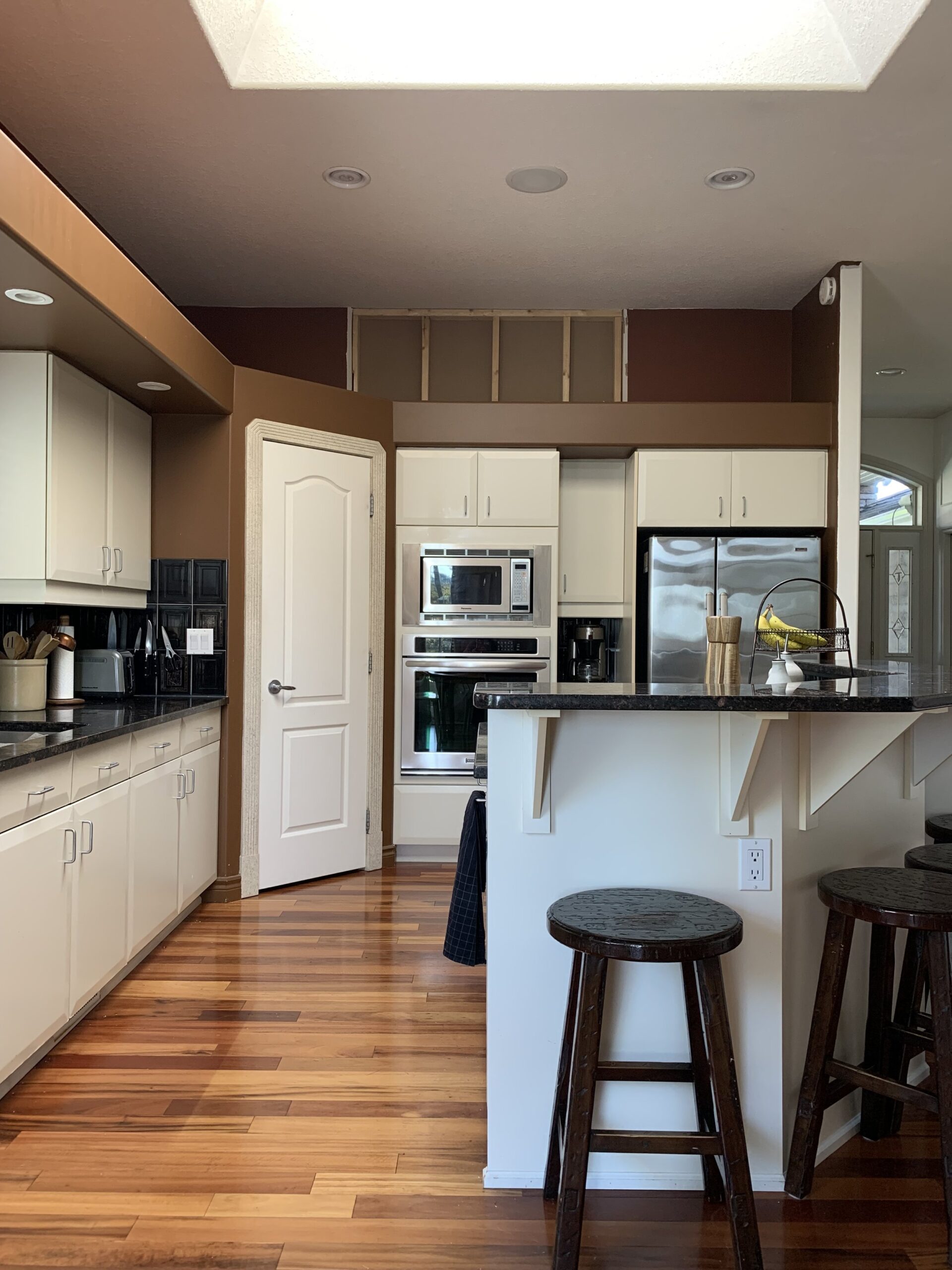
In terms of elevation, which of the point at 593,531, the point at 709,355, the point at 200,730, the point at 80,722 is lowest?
the point at 200,730

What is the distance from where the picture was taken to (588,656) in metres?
5.42

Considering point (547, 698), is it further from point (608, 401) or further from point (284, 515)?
point (608, 401)

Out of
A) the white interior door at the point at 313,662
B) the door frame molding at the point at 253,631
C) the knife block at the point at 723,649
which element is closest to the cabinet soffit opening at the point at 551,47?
the door frame molding at the point at 253,631

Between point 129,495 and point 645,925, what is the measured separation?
3049mm

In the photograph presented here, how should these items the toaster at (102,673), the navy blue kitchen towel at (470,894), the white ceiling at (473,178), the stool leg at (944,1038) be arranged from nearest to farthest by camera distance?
the stool leg at (944,1038) → the navy blue kitchen towel at (470,894) → the white ceiling at (473,178) → the toaster at (102,673)

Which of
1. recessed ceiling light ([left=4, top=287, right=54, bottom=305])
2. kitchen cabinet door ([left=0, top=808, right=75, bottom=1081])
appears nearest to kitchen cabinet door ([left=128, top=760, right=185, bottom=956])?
kitchen cabinet door ([left=0, top=808, right=75, bottom=1081])

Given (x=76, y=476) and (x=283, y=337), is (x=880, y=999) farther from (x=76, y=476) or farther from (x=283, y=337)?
(x=283, y=337)

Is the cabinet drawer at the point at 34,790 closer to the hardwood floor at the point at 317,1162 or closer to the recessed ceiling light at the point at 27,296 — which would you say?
the hardwood floor at the point at 317,1162

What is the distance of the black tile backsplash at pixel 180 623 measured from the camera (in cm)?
430

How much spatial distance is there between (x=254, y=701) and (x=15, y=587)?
1.29 metres

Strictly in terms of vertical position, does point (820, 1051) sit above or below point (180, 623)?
below

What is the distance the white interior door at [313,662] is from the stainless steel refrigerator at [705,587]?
1.46 m

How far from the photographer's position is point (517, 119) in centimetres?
329

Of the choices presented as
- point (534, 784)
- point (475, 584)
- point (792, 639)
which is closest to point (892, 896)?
point (534, 784)
